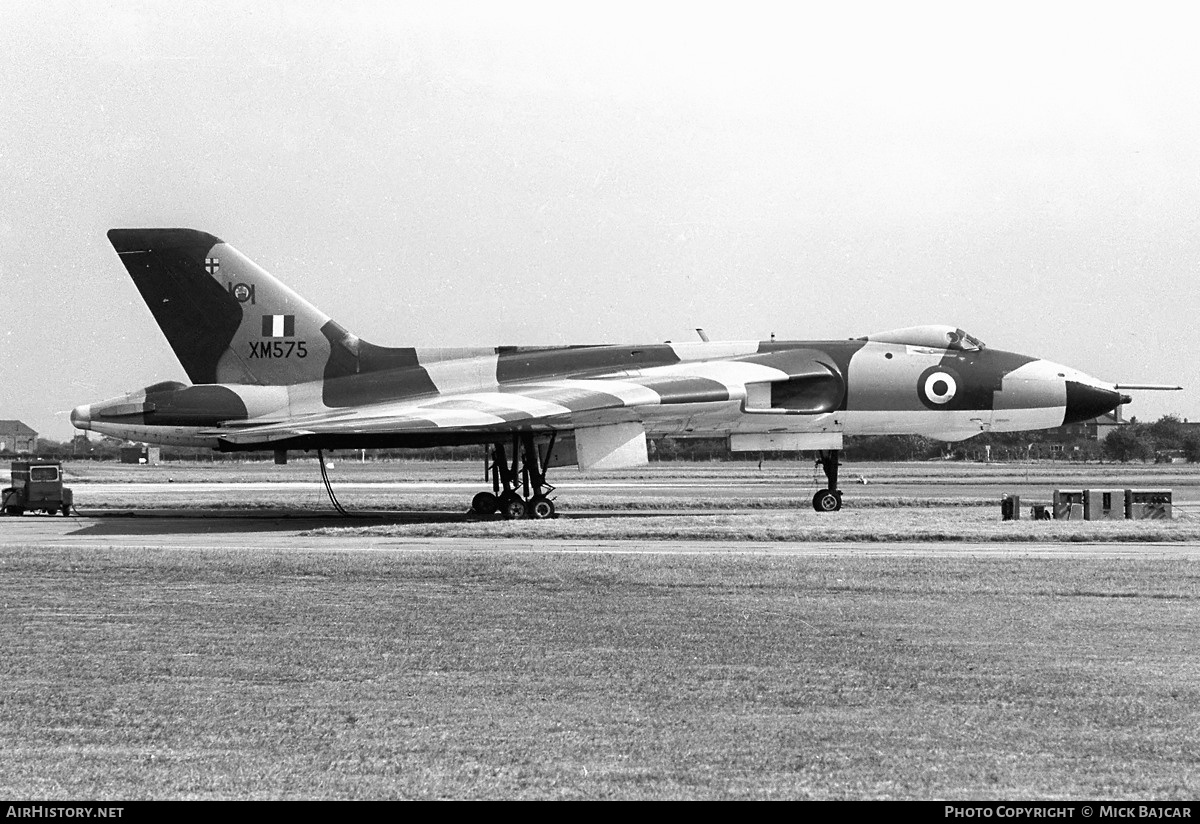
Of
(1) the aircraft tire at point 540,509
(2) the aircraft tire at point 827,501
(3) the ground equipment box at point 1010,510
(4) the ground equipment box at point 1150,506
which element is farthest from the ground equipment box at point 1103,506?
(1) the aircraft tire at point 540,509

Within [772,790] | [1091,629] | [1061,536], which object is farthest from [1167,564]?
[772,790]

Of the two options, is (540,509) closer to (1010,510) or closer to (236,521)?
(236,521)

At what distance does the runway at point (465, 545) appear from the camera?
1756 cm

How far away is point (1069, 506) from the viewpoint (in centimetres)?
2431

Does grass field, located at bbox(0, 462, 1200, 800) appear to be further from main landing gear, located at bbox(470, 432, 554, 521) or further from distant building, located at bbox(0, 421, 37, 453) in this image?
distant building, located at bbox(0, 421, 37, 453)

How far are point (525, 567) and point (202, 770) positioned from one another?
9.29m

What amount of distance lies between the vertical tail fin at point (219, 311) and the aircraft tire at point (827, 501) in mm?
10432

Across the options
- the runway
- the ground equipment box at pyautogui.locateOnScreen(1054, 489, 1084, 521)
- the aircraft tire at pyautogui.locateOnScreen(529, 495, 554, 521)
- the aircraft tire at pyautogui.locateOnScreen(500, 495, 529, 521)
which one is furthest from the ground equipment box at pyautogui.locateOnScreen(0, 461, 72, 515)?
the ground equipment box at pyautogui.locateOnScreen(1054, 489, 1084, 521)

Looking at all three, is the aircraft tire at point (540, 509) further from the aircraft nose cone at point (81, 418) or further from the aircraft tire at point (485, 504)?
the aircraft nose cone at point (81, 418)

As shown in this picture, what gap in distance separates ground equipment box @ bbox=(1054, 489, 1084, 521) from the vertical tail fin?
47.6 feet

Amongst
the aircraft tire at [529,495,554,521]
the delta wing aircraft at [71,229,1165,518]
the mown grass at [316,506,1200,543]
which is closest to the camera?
the mown grass at [316,506,1200,543]

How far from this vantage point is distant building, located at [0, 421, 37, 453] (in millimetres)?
136500

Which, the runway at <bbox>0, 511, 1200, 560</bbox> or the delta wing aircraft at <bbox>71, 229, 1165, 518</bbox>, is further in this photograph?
the delta wing aircraft at <bbox>71, 229, 1165, 518</bbox>

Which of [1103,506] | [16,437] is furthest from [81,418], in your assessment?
[16,437]
